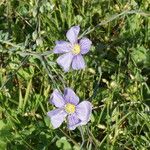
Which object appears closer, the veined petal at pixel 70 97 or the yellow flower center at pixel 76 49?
the veined petal at pixel 70 97

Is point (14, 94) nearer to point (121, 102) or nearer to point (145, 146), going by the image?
point (121, 102)

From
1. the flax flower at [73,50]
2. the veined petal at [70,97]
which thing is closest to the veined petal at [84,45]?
the flax flower at [73,50]

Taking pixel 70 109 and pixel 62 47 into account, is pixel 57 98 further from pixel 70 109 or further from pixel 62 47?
pixel 62 47

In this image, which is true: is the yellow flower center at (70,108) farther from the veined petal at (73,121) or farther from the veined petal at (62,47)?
the veined petal at (62,47)

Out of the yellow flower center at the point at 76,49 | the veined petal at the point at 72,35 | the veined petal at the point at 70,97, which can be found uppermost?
the veined petal at the point at 72,35

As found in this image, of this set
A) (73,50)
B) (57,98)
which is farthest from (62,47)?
(57,98)

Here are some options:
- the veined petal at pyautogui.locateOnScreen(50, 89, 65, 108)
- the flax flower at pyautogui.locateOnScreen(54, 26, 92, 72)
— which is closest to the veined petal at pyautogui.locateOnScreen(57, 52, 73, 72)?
the flax flower at pyautogui.locateOnScreen(54, 26, 92, 72)
